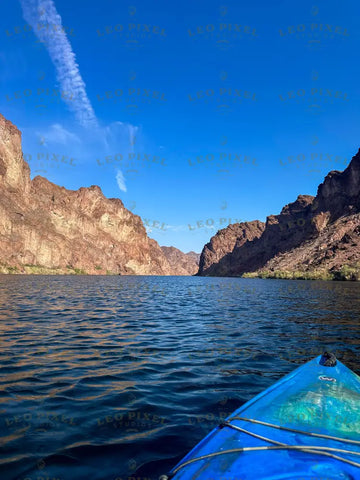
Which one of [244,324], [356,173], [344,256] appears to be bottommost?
[244,324]

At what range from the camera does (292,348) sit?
11172 millimetres

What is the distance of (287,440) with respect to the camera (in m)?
3.65

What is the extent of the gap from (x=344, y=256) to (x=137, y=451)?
447ft

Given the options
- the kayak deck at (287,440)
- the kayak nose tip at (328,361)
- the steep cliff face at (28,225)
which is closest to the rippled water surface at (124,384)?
the kayak deck at (287,440)

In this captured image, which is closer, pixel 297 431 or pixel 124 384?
pixel 297 431

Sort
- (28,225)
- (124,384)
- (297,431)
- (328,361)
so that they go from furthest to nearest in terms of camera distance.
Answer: (28,225) → (124,384) → (328,361) → (297,431)

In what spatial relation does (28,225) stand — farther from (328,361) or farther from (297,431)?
(297,431)

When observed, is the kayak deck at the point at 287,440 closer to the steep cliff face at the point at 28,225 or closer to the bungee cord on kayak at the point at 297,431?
the bungee cord on kayak at the point at 297,431

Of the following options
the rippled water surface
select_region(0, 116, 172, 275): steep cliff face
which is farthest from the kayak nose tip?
select_region(0, 116, 172, 275): steep cliff face

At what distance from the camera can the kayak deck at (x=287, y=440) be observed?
9.89ft

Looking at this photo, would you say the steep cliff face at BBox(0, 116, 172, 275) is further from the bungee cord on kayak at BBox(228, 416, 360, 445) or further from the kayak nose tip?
the bungee cord on kayak at BBox(228, 416, 360, 445)

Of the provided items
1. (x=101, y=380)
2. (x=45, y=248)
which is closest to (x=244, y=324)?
(x=101, y=380)

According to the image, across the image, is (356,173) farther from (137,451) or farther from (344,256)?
(137,451)

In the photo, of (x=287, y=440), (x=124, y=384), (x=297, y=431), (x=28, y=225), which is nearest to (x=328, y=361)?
(x=297, y=431)
